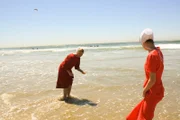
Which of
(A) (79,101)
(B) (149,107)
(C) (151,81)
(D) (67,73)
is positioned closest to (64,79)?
(D) (67,73)

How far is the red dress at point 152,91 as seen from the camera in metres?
2.89

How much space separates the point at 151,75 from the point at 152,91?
A: 0.28 metres

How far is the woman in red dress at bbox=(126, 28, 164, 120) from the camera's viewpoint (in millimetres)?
2902

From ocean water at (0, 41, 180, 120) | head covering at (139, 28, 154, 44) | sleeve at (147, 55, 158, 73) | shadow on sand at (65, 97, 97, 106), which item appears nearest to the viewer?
sleeve at (147, 55, 158, 73)

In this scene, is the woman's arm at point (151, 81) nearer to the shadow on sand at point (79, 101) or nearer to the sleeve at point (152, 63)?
the sleeve at point (152, 63)

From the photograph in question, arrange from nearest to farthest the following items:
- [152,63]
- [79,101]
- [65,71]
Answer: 1. [152,63]
2. [79,101]
3. [65,71]

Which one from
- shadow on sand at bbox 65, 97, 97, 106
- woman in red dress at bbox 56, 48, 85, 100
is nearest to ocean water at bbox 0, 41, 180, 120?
shadow on sand at bbox 65, 97, 97, 106

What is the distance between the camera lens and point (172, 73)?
941cm

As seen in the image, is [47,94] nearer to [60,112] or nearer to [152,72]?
[60,112]

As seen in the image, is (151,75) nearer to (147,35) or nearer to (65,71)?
(147,35)

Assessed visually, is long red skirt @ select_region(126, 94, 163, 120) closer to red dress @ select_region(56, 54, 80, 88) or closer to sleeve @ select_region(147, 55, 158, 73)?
sleeve @ select_region(147, 55, 158, 73)

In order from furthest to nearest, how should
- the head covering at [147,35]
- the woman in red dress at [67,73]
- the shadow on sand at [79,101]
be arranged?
the woman in red dress at [67,73], the shadow on sand at [79,101], the head covering at [147,35]

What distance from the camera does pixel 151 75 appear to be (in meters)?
2.92

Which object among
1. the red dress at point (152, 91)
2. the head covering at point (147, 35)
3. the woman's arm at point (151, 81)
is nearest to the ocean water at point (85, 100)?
the red dress at point (152, 91)
